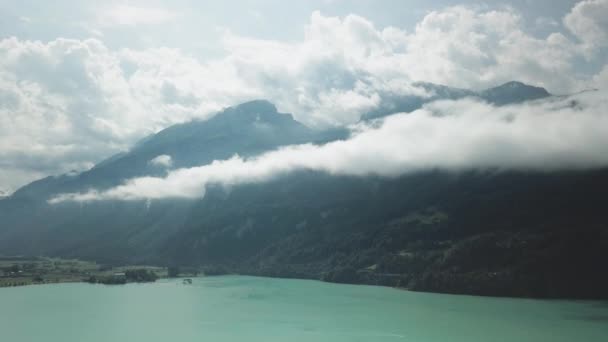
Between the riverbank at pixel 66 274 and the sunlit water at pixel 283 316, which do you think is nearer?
the sunlit water at pixel 283 316

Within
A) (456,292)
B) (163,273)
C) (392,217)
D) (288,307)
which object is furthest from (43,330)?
(392,217)

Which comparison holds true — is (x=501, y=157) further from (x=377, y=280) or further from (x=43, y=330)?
(x=43, y=330)

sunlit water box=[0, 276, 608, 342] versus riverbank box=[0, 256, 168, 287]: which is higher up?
riverbank box=[0, 256, 168, 287]

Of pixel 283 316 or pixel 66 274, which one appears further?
pixel 66 274

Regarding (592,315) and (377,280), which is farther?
(377,280)

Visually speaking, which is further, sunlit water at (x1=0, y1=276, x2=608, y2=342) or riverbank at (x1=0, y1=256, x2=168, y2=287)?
riverbank at (x1=0, y1=256, x2=168, y2=287)

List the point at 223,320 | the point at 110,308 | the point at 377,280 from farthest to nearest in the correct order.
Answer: the point at 377,280, the point at 110,308, the point at 223,320

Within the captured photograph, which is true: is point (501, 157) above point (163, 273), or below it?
above

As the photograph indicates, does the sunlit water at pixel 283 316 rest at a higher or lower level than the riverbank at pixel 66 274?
lower
